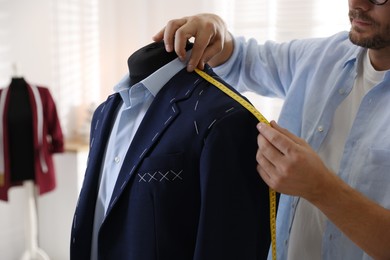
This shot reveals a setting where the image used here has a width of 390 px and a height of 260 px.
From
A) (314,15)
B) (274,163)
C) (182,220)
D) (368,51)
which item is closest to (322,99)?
(368,51)

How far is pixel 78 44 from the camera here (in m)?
3.26

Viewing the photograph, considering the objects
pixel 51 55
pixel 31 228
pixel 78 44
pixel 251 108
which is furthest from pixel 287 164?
pixel 78 44

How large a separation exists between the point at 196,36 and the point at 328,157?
0.49 meters

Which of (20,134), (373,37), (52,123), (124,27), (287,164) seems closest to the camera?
(287,164)

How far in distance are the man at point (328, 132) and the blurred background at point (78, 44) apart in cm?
133

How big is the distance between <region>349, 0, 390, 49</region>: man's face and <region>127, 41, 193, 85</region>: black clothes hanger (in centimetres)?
41

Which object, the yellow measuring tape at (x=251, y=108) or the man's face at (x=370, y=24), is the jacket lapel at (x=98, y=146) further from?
the man's face at (x=370, y=24)

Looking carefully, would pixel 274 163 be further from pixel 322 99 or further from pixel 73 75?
pixel 73 75

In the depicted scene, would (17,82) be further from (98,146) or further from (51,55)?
(98,146)

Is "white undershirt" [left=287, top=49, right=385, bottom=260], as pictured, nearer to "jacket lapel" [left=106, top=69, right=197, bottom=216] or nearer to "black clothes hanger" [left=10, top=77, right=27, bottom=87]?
"jacket lapel" [left=106, top=69, right=197, bottom=216]

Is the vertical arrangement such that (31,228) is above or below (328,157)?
below

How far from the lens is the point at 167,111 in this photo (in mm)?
982

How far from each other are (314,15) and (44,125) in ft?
5.97

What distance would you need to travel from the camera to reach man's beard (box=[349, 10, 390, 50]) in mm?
1006
